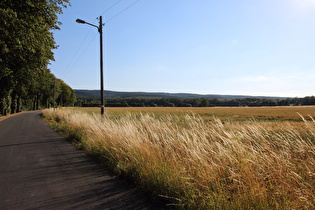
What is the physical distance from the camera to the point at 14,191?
3.93 meters

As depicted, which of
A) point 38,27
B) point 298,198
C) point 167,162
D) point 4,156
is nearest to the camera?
point 298,198

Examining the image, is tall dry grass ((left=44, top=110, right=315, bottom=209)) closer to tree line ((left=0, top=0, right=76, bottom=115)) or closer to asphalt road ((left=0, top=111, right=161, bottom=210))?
asphalt road ((left=0, top=111, right=161, bottom=210))

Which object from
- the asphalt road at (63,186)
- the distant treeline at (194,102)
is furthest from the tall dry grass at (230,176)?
the distant treeline at (194,102)

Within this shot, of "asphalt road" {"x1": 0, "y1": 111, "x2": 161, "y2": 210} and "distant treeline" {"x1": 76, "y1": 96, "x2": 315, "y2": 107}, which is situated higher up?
"asphalt road" {"x1": 0, "y1": 111, "x2": 161, "y2": 210}

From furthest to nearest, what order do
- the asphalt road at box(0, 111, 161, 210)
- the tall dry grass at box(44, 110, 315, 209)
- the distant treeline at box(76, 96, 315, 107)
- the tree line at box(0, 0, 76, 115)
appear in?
the distant treeline at box(76, 96, 315, 107) → the tree line at box(0, 0, 76, 115) → the asphalt road at box(0, 111, 161, 210) → the tall dry grass at box(44, 110, 315, 209)

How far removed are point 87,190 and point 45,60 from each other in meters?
15.9

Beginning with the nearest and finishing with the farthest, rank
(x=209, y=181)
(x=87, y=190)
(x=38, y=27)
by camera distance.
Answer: (x=209, y=181) → (x=87, y=190) → (x=38, y=27)

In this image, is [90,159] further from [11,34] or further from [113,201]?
[11,34]

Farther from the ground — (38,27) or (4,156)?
(38,27)

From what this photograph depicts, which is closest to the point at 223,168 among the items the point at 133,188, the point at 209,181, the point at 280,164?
the point at 209,181

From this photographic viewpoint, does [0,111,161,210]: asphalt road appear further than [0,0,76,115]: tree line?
No

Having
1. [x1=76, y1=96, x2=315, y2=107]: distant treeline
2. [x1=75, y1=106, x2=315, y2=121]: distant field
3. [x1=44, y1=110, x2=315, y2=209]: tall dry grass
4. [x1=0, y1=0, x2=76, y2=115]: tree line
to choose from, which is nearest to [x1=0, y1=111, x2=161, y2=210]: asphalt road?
[x1=44, y1=110, x2=315, y2=209]: tall dry grass

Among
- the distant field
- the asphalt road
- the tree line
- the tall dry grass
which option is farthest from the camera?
the distant field

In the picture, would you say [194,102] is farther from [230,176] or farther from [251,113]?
[230,176]
